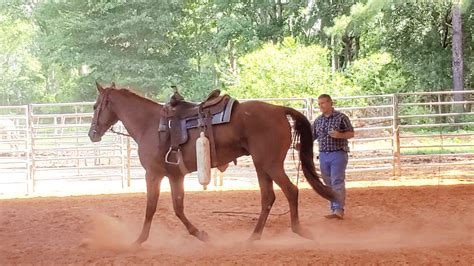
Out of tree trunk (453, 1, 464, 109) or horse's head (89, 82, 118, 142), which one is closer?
horse's head (89, 82, 118, 142)

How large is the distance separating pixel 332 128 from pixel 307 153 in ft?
3.03

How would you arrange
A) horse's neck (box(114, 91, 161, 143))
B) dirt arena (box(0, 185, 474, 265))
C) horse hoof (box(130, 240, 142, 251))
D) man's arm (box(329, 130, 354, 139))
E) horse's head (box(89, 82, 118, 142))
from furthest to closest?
man's arm (box(329, 130, 354, 139)) → horse's head (box(89, 82, 118, 142)) → horse's neck (box(114, 91, 161, 143)) → horse hoof (box(130, 240, 142, 251)) → dirt arena (box(0, 185, 474, 265))

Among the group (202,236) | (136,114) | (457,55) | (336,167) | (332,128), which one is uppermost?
(457,55)

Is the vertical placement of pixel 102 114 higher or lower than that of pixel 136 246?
higher

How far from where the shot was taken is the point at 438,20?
25.2 meters

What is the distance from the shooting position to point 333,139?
25.3 feet

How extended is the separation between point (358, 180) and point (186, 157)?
730cm

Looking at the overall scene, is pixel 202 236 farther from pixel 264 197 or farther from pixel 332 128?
pixel 332 128

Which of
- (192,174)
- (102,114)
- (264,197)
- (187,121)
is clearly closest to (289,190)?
(264,197)

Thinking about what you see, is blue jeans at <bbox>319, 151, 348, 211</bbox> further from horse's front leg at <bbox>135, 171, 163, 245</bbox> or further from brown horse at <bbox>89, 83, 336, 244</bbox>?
horse's front leg at <bbox>135, 171, 163, 245</bbox>

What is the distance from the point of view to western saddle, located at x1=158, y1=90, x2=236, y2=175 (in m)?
6.50

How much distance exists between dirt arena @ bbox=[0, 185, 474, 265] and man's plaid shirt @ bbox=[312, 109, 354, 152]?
38.8 inches

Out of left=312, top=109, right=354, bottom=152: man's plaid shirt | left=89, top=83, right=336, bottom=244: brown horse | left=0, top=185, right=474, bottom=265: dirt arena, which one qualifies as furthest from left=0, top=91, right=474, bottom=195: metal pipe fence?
left=89, top=83, right=336, bottom=244: brown horse

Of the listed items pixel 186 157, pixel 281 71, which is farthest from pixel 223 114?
pixel 281 71
